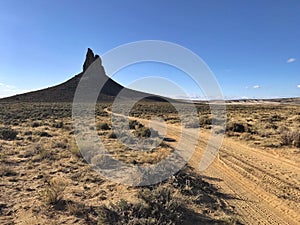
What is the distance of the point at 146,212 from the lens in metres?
5.29

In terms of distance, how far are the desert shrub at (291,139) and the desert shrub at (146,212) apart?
9806 mm

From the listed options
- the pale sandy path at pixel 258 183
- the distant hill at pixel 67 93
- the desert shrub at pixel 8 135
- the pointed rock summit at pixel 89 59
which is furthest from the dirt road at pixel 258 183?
the pointed rock summit at pixel 89 59

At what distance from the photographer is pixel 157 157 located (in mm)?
9742

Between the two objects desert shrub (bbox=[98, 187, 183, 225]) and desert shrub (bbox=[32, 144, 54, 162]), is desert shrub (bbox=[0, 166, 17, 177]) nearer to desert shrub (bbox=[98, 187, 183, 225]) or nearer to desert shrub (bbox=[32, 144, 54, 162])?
desert shrub (bbox=[32, 144, 54, 162])

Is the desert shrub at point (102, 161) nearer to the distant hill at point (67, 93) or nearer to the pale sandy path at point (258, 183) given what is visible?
the pale sandy path at point (258, 183)

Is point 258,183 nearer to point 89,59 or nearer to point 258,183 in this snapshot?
point 258,183

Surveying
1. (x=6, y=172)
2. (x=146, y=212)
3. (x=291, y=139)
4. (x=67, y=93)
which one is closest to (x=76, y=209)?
(x=146, y=212)

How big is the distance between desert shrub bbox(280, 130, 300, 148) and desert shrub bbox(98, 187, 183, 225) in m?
9.81

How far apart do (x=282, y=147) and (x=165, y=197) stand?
942 cm

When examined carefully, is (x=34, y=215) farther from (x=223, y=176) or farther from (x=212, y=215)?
(x=223, y=176)

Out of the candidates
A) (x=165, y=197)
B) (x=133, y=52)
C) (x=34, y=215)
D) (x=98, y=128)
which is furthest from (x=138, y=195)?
Result: (x=98, y=128)

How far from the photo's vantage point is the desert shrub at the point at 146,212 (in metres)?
4.87

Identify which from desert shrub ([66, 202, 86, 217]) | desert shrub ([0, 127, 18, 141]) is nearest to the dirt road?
desert shrub ([66, 202, 86, 217])

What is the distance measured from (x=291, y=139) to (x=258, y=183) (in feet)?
23.0
